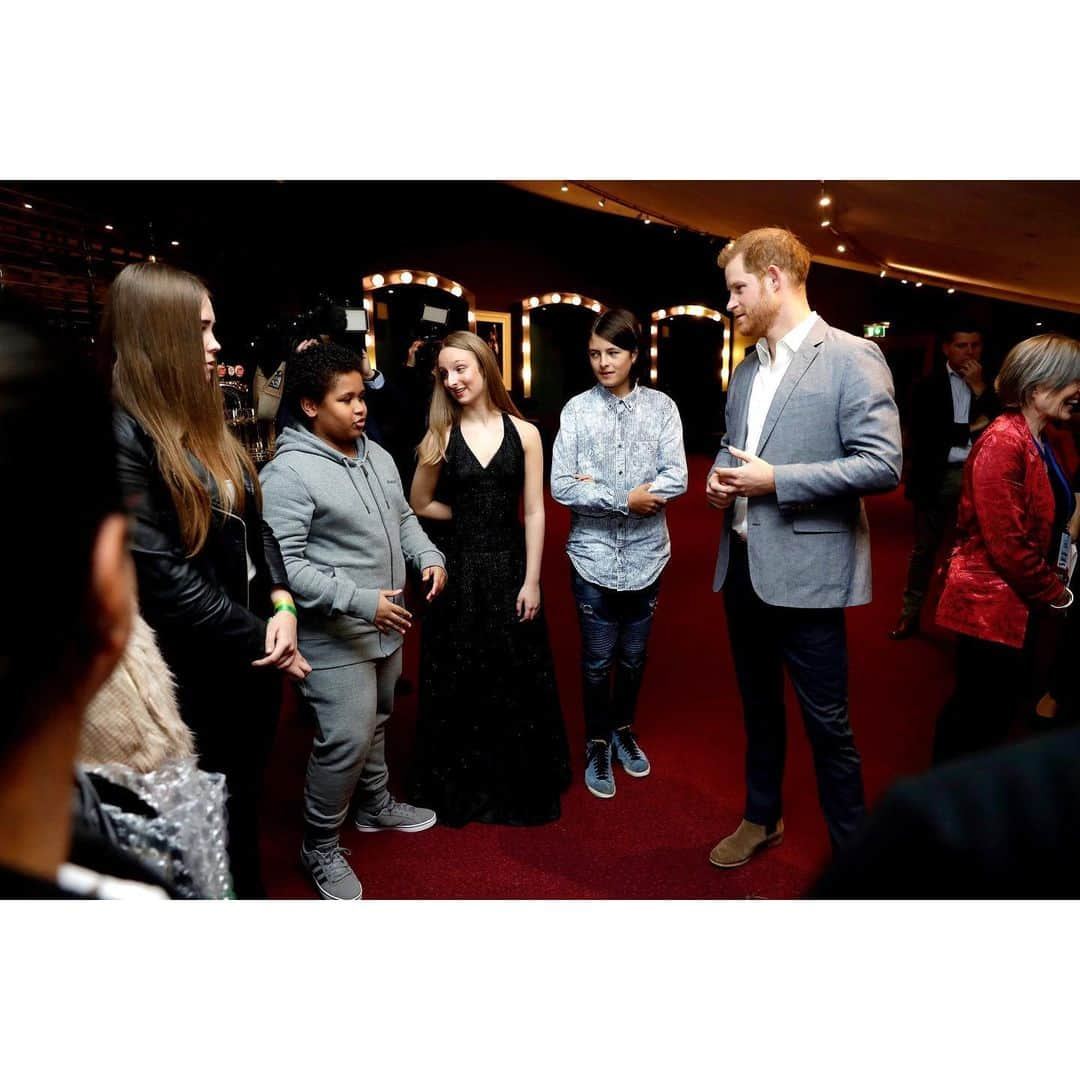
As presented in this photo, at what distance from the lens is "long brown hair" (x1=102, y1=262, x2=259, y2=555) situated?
4.45 feet

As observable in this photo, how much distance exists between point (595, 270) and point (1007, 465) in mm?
7233

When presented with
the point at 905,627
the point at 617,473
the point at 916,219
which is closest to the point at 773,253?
the point at 617,473

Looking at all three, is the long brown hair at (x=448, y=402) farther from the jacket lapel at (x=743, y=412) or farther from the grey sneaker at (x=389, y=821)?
the grey sneaker at (x=389, y=821)

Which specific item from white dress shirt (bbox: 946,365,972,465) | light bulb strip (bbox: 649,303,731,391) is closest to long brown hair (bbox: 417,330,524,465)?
white dress shirt (bbox: 946,365,972,465)

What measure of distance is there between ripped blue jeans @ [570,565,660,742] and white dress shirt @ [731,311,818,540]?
2.10ft

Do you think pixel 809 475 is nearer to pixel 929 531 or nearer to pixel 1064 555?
pixel 1064 555

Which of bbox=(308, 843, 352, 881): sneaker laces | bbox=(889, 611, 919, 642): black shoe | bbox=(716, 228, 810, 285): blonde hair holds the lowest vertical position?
bbox=(889, 611, 919, 642): black shoe

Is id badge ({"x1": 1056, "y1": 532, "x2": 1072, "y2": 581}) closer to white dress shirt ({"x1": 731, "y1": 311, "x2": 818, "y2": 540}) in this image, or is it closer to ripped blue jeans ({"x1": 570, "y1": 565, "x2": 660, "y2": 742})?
white dress shirt ({"x1": 731, "y1": 311, "x2": 818, "y2": 540})

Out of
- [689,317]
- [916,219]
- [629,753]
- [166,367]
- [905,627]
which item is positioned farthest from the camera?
[689,317]

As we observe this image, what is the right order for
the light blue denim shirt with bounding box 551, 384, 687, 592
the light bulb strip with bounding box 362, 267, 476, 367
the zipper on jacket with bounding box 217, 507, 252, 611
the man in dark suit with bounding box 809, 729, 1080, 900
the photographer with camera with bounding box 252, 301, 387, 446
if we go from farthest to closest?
the light bulb strip with bounding box 362, 267, 476, 367 → the photographer with camera with bounding box 252, 301, 387, 446 → the light blue denim shirt with bounding box 551, 384, 687, 592 → the zipper on jacket with bounding box 217, 507, 252, 611 → the man in dark suit with bounding box 809, 729, 1080, 900

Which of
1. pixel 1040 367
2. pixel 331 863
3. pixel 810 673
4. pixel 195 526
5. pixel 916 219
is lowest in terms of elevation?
pixel 331 863

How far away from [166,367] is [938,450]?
378 centimetres

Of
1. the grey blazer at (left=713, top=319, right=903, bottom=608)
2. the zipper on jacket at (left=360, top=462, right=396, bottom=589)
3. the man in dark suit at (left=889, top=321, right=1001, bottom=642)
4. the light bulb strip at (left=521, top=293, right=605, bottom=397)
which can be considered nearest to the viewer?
the grey blazer at (left=713, top=319, right=903, bottom=608)

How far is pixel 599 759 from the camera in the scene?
2.49 metres
